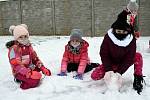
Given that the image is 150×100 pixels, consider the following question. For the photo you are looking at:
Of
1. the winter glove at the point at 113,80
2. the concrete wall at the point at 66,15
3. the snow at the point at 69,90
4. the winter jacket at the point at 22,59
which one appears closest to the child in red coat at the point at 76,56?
the snow at the point at 69,90

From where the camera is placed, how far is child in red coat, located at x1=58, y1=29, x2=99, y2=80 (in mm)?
5707

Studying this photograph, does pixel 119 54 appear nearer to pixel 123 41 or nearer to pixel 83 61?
pixel 123 41

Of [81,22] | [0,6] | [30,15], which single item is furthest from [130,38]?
[0,6]

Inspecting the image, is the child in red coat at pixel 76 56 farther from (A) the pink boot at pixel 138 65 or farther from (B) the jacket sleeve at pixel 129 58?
(A) the pink boot at pixel 138 65

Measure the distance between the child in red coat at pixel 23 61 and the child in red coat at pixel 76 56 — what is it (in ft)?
1.56

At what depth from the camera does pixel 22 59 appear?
5.34 metres

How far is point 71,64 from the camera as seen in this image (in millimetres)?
5887

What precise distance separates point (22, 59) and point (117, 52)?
1.49m

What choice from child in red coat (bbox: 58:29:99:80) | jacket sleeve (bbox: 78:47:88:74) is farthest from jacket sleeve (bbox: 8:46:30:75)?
jacket sleeve (bbox: 78:47:88:74)

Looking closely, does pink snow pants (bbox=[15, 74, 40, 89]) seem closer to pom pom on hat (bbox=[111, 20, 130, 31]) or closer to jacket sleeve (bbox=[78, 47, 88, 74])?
jacket sleeve (bbox=[78, 47, 88, 74])

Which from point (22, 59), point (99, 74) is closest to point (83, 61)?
point (99, 74)

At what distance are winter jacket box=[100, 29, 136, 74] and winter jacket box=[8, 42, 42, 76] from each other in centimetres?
119

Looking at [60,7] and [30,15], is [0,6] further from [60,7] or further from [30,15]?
[60,7]

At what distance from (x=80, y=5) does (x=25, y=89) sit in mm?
8348
